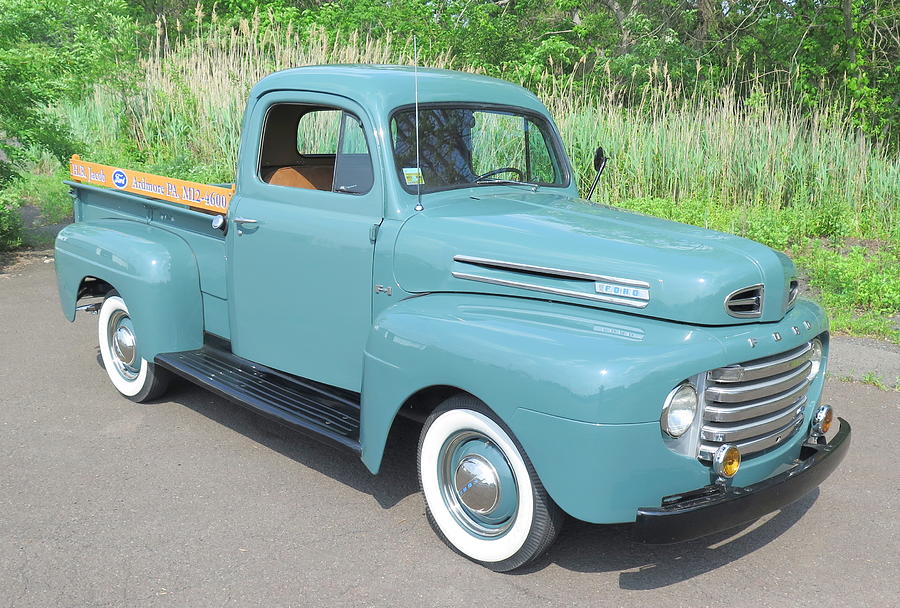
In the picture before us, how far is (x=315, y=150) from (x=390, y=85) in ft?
3.01

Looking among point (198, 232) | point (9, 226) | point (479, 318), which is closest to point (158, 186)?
point (198, 232)

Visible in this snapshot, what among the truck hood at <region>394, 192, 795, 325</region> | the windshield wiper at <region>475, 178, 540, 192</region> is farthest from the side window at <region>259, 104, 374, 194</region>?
the windshield wiper at <region>475, 178, 540, 192</region>

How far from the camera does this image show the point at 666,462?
115 inches

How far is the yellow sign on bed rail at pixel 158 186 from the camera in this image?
15.3ft

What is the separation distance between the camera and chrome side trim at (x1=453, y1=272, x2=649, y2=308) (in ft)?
10.5

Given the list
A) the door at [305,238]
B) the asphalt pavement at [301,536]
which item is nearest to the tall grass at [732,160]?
the asphalt pavement at [301,536]

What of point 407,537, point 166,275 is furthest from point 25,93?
point 407,537

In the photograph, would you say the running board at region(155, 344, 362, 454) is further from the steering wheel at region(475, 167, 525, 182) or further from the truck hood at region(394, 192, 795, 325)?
the steering wheel at region(475, 167, 525, 182)

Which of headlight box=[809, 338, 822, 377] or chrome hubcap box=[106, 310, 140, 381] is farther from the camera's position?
chrome hubcap box=[106, 310, 140, 381]

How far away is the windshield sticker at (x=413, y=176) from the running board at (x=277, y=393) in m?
1.10

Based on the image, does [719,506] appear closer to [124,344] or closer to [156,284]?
[156,284]

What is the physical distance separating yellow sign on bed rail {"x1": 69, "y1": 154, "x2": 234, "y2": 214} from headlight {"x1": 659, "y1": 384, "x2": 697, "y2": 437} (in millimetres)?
2684

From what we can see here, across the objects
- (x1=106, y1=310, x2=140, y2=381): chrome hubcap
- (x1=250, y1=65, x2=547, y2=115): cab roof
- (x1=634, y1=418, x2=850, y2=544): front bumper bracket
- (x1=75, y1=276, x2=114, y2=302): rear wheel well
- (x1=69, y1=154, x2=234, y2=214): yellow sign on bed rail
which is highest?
(x1=250, y1=65, x2=547, y2=115): cab roof

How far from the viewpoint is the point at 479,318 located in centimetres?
327
